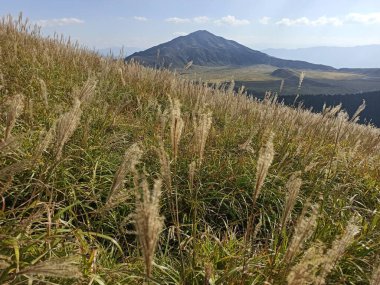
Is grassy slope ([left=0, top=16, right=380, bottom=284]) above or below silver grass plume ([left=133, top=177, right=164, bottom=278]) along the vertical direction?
below

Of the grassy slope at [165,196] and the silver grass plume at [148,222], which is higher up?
the silver grass plume at [148,222]

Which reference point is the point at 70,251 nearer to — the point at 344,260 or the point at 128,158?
the point at 128,158

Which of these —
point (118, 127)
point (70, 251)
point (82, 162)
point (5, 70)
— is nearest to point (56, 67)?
point (5, 70)

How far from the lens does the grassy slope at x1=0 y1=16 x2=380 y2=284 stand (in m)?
2.49

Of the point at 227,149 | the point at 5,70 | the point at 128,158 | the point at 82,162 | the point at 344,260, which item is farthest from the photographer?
the point at 5,70

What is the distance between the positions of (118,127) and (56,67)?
305 centimetres

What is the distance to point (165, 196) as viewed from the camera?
4355 millimetres

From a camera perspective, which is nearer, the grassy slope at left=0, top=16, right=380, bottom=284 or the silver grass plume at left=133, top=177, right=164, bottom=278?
the silver grass plume at left=133, top=177, right=164, bottom=278

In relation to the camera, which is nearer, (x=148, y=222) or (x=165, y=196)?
(x=148, y=222)

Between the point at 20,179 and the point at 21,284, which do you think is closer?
the point at 21,284

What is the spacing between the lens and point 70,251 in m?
2.82

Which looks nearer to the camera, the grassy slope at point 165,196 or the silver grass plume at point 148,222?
the silver grass plume at point 148,222

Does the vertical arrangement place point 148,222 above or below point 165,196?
above

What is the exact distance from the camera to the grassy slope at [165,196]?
8.17ft
